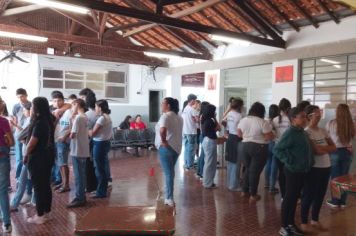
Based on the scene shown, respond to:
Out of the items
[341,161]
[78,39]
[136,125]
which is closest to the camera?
[341,161]

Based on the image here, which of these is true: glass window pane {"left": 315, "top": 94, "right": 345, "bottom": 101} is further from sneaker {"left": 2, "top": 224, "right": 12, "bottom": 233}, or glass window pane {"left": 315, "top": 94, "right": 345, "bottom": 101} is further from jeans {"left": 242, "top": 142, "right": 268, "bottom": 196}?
sneaker {"left": 2, "top": 224, "right": 12, "bottom": 233}

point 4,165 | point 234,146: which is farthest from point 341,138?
point 4,165

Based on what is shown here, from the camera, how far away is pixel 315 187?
11.6 ft

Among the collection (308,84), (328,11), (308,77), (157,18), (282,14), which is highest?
(282,14)

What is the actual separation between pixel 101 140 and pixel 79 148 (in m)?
0.46

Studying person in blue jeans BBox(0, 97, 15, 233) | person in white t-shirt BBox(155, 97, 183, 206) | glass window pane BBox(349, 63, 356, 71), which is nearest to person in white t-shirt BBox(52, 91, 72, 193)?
person in blue jeans BBox(0, 97, 15, 233)

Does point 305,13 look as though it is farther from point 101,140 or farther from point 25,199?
point 25,199

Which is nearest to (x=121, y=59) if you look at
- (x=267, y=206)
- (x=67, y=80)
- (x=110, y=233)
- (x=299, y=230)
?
(x=67, y=80)

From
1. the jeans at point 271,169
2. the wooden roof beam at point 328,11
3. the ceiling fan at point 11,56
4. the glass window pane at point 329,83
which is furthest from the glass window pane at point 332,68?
the ceiling fan at point 11,56

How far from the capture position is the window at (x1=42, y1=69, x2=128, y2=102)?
10.6 m

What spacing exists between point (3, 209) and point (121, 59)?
28.3 feet

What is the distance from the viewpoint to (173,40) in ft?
34.9

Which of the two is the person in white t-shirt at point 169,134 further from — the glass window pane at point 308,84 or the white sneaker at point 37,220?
the glass window pane at point 308,84

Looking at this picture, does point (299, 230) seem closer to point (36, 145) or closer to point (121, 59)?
point (36, 145)
